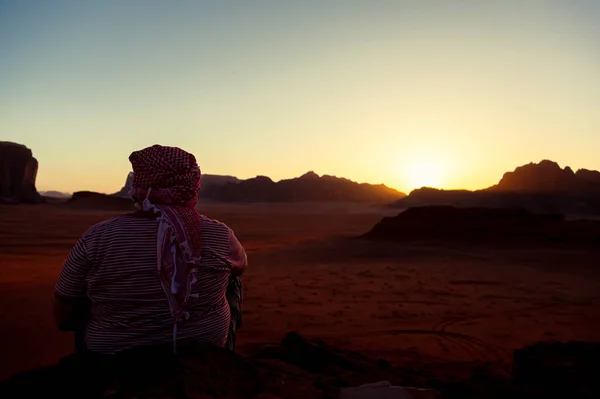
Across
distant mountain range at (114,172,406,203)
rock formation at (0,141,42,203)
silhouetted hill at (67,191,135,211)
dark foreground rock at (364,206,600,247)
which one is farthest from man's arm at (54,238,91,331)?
distant mountain range at (114,172,406,203)

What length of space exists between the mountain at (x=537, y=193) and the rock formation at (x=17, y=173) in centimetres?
5280

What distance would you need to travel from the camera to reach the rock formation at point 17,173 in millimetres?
64769

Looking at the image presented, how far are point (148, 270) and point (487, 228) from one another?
19563 mm

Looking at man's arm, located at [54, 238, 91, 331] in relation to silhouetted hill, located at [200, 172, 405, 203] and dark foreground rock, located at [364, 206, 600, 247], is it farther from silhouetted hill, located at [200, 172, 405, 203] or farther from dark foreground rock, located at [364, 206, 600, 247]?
silhouetted hill, located at [200, 172, 405, 203]

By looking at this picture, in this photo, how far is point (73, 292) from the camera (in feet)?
8.30

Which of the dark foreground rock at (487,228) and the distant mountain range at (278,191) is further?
the distant mountain range at (278,191)

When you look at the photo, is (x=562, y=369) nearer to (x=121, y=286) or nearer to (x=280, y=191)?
(x=121, y=286)

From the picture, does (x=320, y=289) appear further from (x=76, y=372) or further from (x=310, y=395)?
(x=76, y=372)

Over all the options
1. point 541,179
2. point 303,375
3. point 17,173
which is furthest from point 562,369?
point 17,173

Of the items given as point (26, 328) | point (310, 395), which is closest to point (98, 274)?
point (310, 395)

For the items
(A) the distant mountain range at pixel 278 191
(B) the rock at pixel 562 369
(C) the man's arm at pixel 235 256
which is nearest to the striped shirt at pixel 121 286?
(C) the man's arm at pixel 235 256

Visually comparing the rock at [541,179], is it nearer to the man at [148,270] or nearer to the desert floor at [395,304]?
the desert floor at [395,304]

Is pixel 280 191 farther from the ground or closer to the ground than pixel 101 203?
farther from the ground

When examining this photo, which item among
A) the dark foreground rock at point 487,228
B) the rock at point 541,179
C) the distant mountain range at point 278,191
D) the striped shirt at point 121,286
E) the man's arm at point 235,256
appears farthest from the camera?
the distant mountain range at point 278,191
